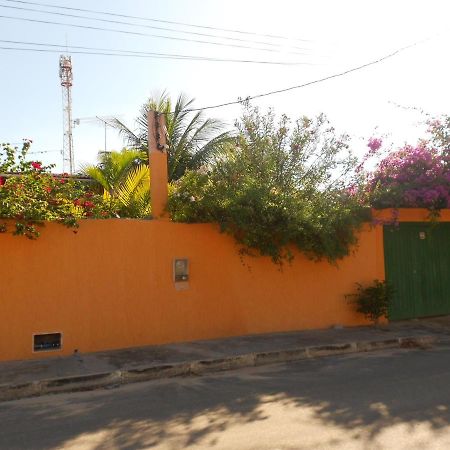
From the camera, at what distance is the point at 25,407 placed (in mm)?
5898

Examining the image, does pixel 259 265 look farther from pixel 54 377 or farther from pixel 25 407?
pixel 25 407

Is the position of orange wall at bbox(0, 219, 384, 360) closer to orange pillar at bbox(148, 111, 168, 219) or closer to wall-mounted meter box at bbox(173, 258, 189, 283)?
wall-mounted meter box at bbox(173, 258, 189, 283)

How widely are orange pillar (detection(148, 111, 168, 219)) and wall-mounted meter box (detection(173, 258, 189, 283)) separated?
0.86 m

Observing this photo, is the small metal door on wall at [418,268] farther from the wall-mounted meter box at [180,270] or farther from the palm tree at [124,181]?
the palm tree at [124,181]

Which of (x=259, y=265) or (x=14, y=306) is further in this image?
(x=259, y=265)

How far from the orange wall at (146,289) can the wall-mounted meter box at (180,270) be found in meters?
0.09

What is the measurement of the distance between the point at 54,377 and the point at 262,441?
3.21 m

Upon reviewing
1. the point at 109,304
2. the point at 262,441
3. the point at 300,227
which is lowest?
the point at 262,441

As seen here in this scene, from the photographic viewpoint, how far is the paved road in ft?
15.0

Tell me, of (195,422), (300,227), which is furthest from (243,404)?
(300,227)

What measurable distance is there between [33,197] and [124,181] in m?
4.71

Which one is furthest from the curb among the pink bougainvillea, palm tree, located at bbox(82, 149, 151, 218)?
palm tree, located at bbox(82, 149, 151, 218)

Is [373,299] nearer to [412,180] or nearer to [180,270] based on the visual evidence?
[412,180]

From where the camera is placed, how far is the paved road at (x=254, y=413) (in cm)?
457
